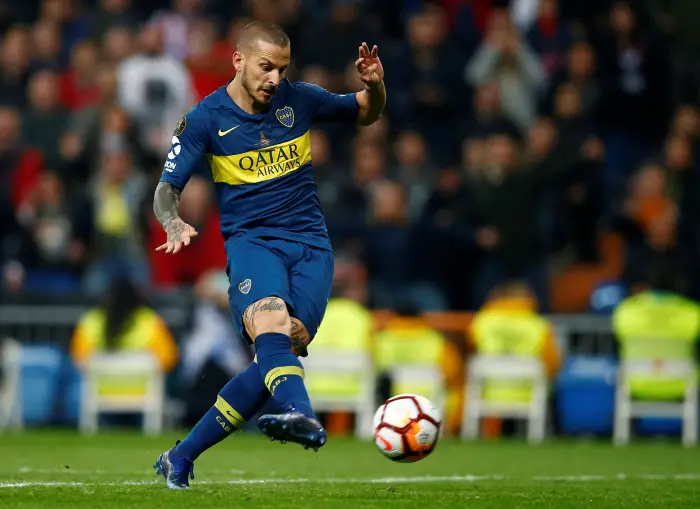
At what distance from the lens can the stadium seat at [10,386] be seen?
1658 centimetres

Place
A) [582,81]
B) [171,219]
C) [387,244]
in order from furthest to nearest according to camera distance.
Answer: [582,81] < [387,244] < [171,219]

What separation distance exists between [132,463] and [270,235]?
3771mm

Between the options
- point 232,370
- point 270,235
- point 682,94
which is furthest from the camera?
point 682,94

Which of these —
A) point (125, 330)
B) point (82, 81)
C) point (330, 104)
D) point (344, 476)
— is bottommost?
point (344, 476)

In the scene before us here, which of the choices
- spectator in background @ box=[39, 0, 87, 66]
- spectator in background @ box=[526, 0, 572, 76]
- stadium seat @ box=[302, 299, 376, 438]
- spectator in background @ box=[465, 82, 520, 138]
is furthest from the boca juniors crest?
spectator in background @ box=[39, 0, 87, 66]

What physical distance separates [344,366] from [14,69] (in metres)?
6.78

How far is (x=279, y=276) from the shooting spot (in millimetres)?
8031

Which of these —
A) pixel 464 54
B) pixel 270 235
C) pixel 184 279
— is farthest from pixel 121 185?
pixel 270 235

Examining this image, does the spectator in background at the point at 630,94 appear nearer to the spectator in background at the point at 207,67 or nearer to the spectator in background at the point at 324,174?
the spectator in background at the point at 324,174

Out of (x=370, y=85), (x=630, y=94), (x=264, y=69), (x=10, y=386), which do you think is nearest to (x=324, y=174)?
(x=630, y=94)

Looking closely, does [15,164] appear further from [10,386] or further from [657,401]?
[657,401]

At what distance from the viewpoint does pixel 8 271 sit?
17.2m

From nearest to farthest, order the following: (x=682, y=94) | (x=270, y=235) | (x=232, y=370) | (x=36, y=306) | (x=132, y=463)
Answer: (x=270, y=235) → (x=132, y=463) → (x=232, y=370) → (x=36, y=306) → (x=682, y=94)

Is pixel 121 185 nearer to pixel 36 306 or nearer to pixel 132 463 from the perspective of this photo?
pixel 36 306
